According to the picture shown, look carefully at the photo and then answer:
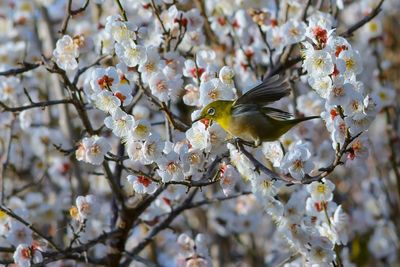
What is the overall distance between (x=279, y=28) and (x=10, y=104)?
1.69 meters

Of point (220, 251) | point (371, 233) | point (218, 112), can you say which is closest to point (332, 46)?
point (218, 112)

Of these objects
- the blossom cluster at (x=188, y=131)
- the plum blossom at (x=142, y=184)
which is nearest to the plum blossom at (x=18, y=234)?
the blossom cluster at (x=188, y=131)

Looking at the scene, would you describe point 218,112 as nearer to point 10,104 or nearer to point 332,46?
point 332,46

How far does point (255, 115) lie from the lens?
273 centimetres

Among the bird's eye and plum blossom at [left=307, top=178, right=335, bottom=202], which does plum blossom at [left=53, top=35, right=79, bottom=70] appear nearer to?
the bird's eye

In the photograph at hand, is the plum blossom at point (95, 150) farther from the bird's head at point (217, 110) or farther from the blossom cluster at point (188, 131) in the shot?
the bird's head at point (217, 110)

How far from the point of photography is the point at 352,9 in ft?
23.5

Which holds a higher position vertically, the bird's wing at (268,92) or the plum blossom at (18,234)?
the plum blossom at (18,234)

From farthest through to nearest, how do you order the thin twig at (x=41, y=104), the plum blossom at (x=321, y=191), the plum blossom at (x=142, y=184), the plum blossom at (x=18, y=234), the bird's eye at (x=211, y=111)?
the plum blossom at (x=18, y=234), the plum blossom at (x=321, y=191), the thin twig at (x=41, y=104), the plum blossom at (x=142, y=184), the bird's eye at (x=211, y=111)

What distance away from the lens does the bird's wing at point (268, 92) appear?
2.67 meters

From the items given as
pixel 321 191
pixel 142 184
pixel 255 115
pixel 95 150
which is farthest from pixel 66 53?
pixel 321 191

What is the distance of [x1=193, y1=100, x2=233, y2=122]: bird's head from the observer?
2758mm

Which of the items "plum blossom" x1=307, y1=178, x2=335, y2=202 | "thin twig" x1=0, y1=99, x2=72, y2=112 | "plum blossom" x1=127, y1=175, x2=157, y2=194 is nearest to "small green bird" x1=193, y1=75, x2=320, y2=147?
"plum blossom" x1=127, y1=175, x2=157, y2=194

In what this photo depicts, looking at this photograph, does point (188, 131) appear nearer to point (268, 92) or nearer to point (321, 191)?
point (268, 92)
